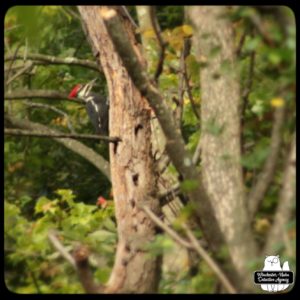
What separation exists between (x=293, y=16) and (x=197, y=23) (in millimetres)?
437

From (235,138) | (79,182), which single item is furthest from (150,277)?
(79,182)

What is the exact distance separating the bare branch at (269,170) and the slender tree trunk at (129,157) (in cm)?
98

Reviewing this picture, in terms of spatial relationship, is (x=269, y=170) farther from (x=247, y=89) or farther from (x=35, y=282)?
(x=35, y=282)

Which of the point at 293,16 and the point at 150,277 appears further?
the point at 150,277

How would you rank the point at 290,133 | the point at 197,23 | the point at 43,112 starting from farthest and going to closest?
the point at 43,112, the point at 197,23, the point at 290,133

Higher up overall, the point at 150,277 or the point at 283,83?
the point at 283,83

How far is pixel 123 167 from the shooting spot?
4266 millimetres

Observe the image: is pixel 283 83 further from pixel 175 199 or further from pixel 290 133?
pixel 175 199

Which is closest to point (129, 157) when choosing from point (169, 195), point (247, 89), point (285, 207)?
point (169, 195)

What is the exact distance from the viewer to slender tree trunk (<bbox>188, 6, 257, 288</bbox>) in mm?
3006

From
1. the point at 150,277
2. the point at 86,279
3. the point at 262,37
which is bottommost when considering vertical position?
the point at 150,277

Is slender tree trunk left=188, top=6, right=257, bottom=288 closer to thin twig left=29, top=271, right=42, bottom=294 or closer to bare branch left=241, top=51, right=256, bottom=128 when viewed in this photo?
bare branch left=241, top=51, right=256, bottom=128

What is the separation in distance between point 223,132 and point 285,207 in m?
0.48

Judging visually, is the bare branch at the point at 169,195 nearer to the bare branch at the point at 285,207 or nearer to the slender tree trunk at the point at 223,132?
the slender tree trunk at the point at 223,132
